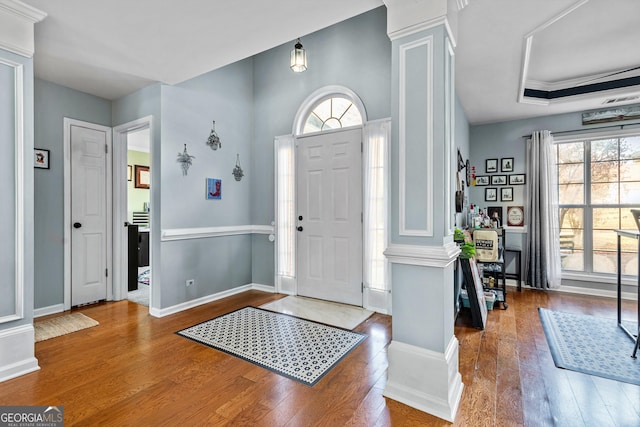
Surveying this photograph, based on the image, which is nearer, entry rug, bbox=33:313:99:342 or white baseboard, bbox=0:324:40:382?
white baseboard, bbox=0:324:40:382

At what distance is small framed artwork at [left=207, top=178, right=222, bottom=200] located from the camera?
384cm

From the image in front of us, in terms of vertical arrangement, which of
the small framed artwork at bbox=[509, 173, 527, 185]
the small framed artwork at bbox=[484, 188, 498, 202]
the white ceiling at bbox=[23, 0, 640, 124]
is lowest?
the small framed artwork at bbox=[484, 188, 498, 202]

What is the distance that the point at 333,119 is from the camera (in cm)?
384

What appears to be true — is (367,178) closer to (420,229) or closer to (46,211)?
(420,229)

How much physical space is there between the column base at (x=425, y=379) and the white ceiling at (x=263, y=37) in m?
2.26

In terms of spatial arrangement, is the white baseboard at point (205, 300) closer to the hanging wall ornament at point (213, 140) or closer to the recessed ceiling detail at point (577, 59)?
the hanging wall ornament at point (213, 140)

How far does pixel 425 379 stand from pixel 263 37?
277cm

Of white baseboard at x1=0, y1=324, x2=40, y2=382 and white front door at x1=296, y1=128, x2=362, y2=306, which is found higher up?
white front door at x1=296, y1=128, x2=362, y2=306

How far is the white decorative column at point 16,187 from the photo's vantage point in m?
2.12

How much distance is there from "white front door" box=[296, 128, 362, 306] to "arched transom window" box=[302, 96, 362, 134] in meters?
0.15

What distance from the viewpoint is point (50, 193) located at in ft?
11.2

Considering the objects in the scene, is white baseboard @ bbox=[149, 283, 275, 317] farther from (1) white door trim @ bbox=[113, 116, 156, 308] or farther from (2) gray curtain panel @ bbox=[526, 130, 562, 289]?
(2) gray curtain panel @ bbox=[526, 130, 562, 289]

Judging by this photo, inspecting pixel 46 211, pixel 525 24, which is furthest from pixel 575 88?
pixel 46 211

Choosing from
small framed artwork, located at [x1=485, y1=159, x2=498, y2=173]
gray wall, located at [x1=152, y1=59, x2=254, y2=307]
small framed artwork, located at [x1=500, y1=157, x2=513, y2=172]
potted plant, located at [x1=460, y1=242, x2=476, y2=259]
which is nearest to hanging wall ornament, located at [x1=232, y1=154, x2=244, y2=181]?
gray wall, located at [x1=152, y1=59, x2=254, y2=307]
